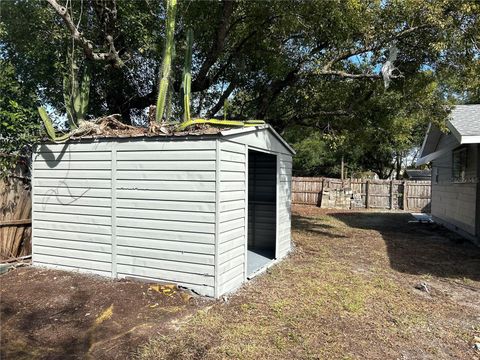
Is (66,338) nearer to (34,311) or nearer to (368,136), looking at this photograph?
(34,311)

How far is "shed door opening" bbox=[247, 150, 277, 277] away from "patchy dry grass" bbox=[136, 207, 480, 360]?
0.75m

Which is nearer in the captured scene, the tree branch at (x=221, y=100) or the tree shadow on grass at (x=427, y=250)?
the tree shadow on grass at (x=427, y=250)

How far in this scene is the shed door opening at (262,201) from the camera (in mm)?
8055

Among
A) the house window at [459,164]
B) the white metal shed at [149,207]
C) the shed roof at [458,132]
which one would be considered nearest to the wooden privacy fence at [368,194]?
the shed roof at [458,132]

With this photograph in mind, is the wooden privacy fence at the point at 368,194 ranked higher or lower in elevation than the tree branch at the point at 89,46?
lower

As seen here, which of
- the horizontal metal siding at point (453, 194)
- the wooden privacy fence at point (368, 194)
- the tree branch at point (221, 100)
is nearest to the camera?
the horizontal metal siding at point (453, 194)

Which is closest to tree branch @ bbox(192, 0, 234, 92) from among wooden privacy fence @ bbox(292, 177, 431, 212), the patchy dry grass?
the patchy dry grass

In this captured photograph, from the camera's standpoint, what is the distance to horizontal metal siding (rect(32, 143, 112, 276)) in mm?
5398

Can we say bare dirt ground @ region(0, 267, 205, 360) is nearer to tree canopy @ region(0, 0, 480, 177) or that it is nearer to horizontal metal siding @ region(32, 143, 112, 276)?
horizontal metal siding @ region(32, 143, 112, 276)

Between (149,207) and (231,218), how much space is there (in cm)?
110

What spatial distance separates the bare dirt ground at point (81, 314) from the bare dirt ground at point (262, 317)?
1 cm

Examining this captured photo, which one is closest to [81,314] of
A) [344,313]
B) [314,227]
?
[344,313]

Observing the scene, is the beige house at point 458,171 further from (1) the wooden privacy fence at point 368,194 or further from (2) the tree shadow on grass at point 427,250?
(1) the wooden privacy fence at point 368,194

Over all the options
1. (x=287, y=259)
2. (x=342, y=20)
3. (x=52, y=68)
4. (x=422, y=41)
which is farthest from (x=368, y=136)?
(x=52, y=68)
